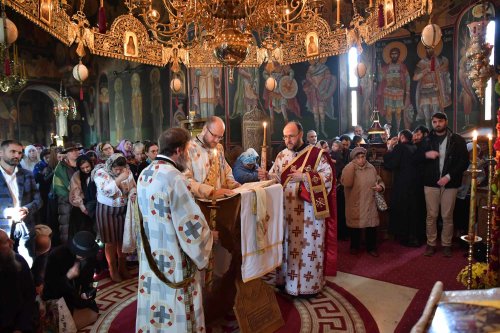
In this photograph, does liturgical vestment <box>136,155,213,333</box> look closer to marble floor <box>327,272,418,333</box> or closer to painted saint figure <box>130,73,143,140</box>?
marble floor <box>327,272,418,333</box>

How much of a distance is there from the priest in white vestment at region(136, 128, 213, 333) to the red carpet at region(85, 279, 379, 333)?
0.91 meters

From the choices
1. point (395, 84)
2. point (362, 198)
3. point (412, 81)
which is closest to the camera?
point (362, 198)

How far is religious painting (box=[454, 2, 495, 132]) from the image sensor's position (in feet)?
32.5

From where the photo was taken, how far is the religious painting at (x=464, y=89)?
991 cm

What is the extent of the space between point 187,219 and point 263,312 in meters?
1.33

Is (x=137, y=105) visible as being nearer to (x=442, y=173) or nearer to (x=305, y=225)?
(x=442, y=173)

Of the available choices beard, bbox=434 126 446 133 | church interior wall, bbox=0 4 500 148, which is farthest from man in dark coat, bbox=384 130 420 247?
church interior wall, bbox=0 4 500 148

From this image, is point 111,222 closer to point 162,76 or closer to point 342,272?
point 342,272

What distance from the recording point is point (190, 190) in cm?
289

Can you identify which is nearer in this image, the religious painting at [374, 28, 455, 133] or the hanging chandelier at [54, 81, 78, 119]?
the religious painting at [374, 28, 455, 133]

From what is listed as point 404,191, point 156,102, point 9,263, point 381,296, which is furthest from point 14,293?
point 156,102

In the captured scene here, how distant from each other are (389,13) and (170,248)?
119 inches

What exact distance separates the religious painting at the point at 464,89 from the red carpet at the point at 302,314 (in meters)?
8.30

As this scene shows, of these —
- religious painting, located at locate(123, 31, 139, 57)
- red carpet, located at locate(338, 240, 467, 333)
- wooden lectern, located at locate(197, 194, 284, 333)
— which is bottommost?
red carpet, located at locate(338, 240, 467, 333)
